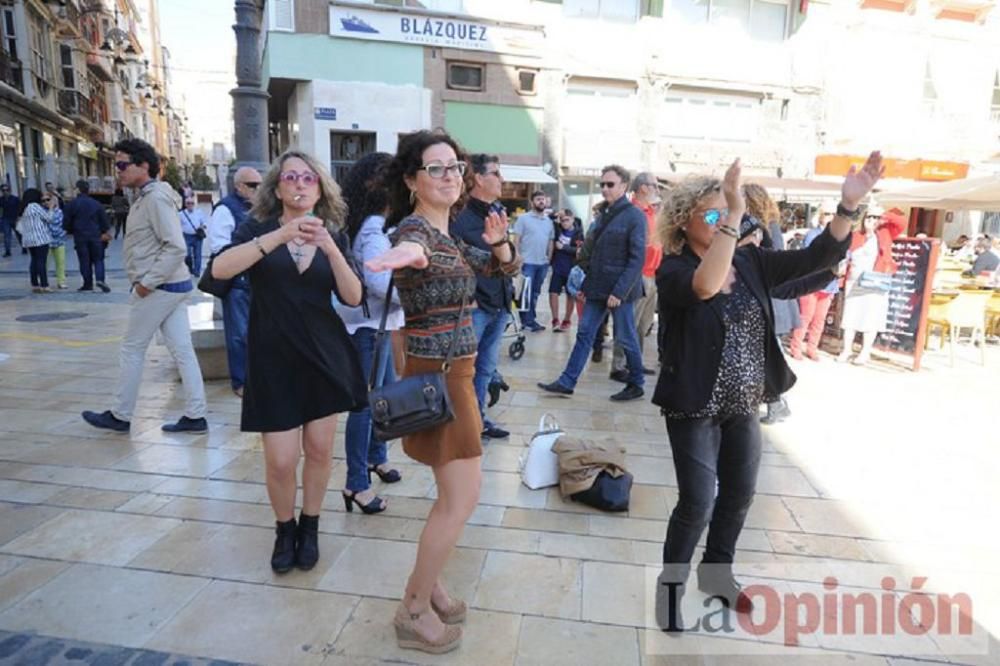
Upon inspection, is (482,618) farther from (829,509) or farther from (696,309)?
(829,509)

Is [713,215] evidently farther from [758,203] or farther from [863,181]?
[758,203]

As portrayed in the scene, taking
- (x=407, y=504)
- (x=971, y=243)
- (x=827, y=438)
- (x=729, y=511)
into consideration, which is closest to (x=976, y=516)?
(x=827, y=438)

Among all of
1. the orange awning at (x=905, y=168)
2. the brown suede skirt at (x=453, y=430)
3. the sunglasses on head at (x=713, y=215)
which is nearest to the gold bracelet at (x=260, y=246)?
the brown suede skirt at (x=453, y=430)

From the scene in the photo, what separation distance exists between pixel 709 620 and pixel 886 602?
84 centimetres

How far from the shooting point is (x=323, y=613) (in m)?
2.55

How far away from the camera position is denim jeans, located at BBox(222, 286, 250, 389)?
201 inches

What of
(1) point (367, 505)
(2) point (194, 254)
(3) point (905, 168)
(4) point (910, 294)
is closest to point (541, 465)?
(1) point (367, 505)

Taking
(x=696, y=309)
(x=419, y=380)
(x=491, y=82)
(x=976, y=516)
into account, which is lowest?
(x=976, y=516)

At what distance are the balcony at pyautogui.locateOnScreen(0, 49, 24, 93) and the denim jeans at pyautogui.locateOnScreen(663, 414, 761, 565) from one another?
2609 centimetres

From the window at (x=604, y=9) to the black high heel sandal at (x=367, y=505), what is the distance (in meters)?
20.1

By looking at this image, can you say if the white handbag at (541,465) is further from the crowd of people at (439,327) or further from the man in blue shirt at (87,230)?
the man in blue shirt at (87,230)

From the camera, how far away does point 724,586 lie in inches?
105

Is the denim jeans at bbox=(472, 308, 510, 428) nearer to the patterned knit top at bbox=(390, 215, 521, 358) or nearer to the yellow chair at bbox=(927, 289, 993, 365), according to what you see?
the patterned knit top at bbox=(390, 215, 521, 358)

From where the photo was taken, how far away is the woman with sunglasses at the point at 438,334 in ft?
6.91
